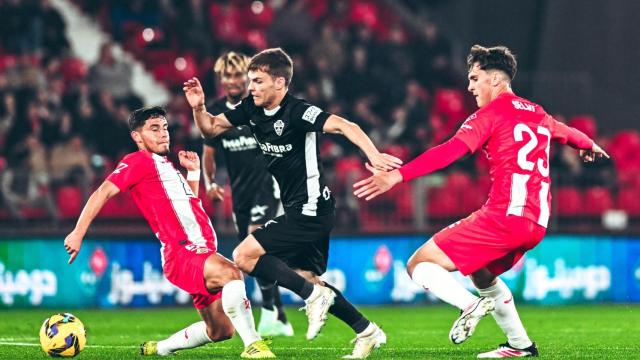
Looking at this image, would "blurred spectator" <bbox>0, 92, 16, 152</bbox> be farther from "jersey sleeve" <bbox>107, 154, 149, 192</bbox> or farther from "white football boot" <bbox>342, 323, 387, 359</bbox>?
"white football boot" <bbox>342, 323, 387, 359</bbox>

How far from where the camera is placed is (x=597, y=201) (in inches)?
628

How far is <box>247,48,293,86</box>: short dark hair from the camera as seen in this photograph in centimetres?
846

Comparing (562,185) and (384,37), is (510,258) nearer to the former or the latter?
(562,185)

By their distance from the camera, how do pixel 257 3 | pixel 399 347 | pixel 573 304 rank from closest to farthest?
pixel 399 347, pixel 573 304, pixel 257 3

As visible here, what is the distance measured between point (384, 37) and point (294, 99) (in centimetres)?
1376

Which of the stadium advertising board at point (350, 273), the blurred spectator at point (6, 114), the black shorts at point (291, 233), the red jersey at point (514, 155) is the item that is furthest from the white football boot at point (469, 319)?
the blurred spectator at point (6, 114)

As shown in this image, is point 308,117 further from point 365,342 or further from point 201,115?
point 365,342

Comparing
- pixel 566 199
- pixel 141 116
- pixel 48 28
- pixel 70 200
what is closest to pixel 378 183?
pixel 141 116

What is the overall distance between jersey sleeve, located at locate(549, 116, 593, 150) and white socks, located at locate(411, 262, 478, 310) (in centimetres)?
129

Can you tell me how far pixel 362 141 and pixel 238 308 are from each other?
1.45 m

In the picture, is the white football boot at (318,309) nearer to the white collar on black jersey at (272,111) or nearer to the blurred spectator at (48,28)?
the white collar on black jersey at (272,111)

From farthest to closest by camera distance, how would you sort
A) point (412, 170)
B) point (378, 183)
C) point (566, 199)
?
point (566, 199) → point (412, 170) → point (378, 183)


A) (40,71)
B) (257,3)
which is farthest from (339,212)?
(257,3)

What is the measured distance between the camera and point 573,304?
52.3 ft
